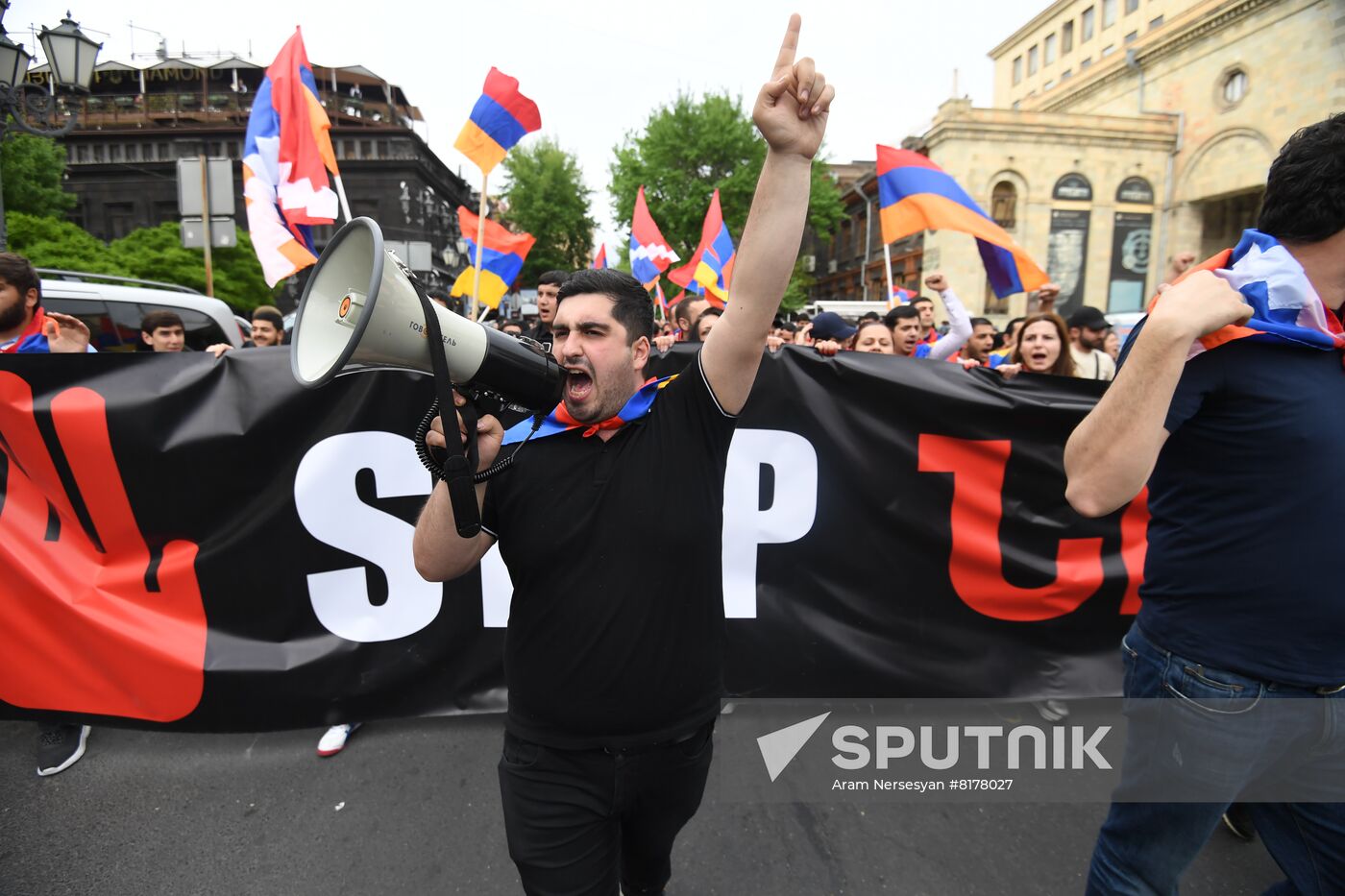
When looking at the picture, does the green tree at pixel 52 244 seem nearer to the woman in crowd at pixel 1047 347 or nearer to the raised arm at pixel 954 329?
the raised arm at pixel 954 329

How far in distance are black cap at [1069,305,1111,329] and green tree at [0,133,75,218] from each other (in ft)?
103

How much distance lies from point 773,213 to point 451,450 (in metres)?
0.78

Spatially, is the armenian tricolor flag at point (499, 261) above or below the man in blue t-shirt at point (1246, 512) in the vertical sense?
above

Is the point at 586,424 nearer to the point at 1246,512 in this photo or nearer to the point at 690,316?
the point at 1246,512

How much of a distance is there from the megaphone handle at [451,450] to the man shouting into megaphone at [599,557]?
3.7 inches

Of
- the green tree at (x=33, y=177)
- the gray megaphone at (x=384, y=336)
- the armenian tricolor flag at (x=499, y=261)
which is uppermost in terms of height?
the green tree at (x=33, y=177)

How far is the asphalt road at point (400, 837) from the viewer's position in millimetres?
2307

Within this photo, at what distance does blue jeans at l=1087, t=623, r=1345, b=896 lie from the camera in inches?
57.8

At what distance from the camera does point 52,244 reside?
901 inches

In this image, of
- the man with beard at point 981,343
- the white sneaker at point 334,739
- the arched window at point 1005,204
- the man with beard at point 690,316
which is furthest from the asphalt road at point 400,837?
Answer: the arched window at point 1005,204

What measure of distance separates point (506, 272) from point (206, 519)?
13.4 ft

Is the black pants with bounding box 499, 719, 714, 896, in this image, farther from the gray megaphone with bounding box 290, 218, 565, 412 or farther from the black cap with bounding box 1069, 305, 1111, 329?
the black cap with bounding box 1069, 305, 1111, 329

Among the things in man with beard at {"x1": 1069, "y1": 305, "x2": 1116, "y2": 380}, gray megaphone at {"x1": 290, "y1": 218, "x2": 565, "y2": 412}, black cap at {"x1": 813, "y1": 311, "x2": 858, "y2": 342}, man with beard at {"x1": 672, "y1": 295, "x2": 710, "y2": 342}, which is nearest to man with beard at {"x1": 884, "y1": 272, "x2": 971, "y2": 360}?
black cap at {"x1": 813, "y1": 311, "x2": 858, "y2": 342}

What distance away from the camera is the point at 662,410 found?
5.27 ft
